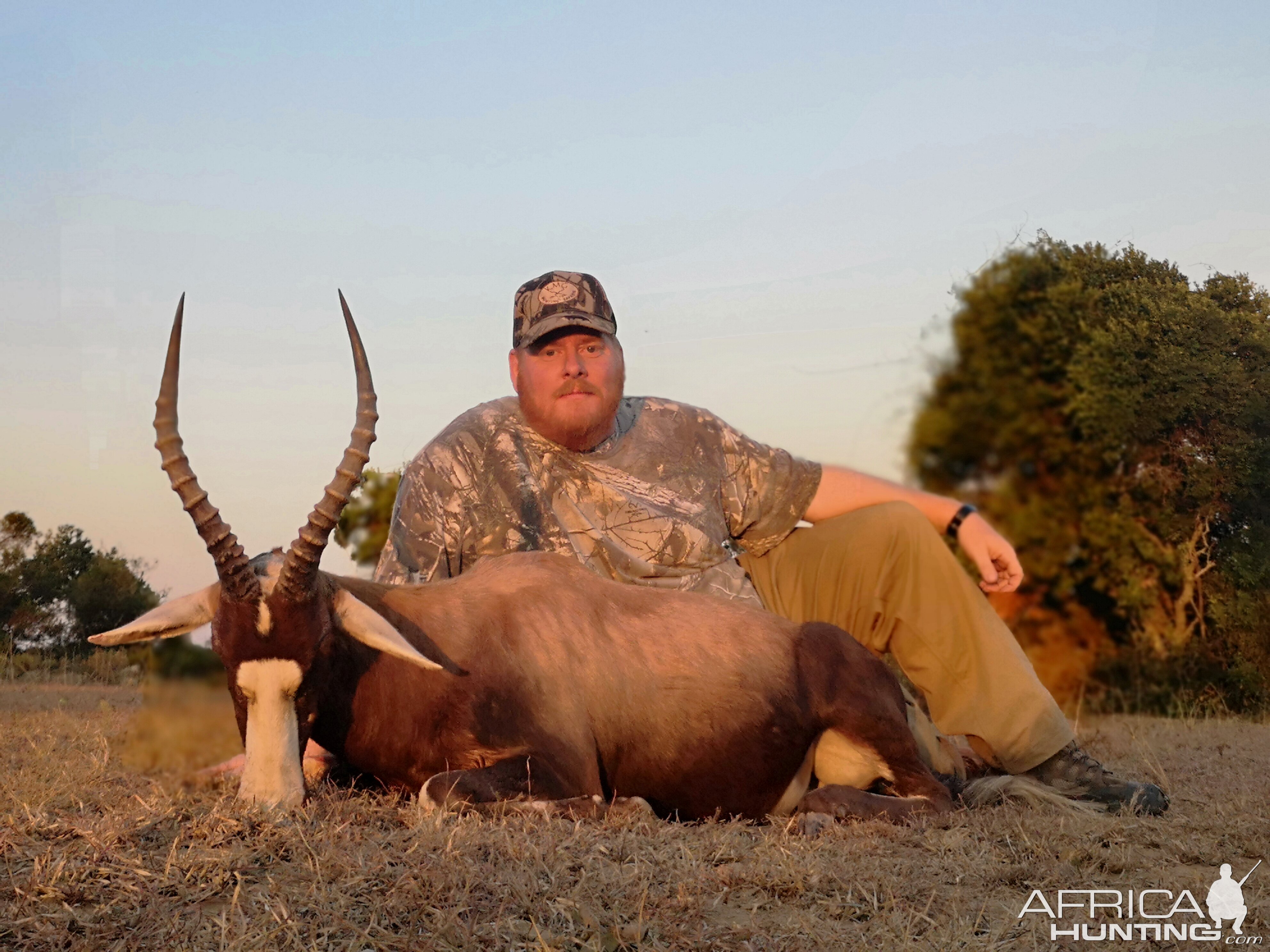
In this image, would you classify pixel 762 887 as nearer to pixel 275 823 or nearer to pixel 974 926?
pixel 974 926

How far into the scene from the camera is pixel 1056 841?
15.1 ft

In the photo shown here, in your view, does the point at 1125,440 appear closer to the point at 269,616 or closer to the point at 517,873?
the point at 269,616

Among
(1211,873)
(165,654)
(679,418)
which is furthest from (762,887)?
(679,418)

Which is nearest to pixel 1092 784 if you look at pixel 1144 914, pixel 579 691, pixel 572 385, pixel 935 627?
pixel 935 627

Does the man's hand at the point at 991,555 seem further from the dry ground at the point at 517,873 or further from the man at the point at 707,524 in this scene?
Result: the dry ground at the point at 517,873

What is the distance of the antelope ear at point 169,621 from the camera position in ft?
15.6

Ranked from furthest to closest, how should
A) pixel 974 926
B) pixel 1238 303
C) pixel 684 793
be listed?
pixel 1238 303, pixel 684 793, pixel 974 926

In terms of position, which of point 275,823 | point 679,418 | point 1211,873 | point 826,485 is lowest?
point 1211,873

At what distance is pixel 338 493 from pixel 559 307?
2385 mm

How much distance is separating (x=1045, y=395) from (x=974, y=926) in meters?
9.72

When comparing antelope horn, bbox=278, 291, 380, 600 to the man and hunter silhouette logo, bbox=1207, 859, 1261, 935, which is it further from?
hunter silhouette logo, bbox=1207, 859, 1261, 935

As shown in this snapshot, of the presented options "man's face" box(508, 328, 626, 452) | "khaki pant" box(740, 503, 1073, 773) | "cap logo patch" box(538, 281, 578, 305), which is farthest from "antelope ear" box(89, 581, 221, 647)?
"khaki pant" box(740, 503, 1073, 773)

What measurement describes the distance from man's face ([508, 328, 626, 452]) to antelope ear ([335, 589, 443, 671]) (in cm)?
207

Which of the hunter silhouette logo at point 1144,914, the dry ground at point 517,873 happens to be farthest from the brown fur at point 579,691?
the hunter silhouette logo at point 1144,914
